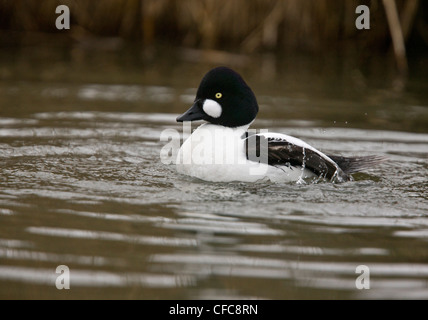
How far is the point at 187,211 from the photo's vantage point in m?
5.25

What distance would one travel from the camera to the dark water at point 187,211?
13.6ft

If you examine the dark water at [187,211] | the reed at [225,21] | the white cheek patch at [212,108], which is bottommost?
the dark water at [187,211]

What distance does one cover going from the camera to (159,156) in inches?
277

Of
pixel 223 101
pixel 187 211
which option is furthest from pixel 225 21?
pixel 187 211

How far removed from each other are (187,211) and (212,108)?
1.27m

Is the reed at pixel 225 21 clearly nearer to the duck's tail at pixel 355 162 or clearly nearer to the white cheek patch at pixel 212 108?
the duck's tail at pixel 355 162

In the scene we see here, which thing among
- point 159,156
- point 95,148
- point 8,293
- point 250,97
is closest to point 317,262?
point 8,293

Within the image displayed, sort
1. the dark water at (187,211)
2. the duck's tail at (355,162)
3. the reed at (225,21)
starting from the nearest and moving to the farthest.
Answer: the dark water at (187,211) < the duck's tail at (355,162) < the reed at (225,21)

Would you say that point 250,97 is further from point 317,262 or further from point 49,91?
point 49,91

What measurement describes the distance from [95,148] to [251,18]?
576 cm

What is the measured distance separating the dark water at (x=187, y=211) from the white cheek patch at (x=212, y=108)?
58 cm

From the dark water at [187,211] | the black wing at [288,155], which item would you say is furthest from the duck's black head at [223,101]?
the dark water at [187,211]

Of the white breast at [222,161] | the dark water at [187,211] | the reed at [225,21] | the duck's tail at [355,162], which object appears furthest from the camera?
the reed at [225,21]

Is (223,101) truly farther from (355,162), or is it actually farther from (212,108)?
(355,162)
